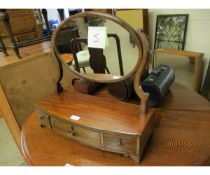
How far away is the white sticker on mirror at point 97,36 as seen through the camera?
599mm

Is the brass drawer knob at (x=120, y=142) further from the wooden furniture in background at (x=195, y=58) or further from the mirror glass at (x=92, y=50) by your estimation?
the wooden furniture in background at (x=195, y=58)

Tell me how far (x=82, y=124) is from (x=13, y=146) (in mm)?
1272

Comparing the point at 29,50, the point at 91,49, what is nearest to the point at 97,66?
the point at 91,49

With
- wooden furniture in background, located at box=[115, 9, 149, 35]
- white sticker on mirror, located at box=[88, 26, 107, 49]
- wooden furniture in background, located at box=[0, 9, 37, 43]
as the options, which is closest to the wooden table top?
white sticker on mirror, located at box=[88, 26, 107, 49]

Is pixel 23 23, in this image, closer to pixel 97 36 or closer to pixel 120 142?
pixel 97 36

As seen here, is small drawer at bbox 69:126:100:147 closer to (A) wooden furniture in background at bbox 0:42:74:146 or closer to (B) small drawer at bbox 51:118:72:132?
(B) small drawer at bbox 51:118:72:132

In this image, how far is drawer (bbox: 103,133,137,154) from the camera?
19.7 inches

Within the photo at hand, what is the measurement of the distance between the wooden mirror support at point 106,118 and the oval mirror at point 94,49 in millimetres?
38

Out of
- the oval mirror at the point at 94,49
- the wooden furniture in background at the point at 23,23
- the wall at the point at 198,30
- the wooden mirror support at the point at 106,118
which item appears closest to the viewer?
the wooden mirror support at the point at 106,118

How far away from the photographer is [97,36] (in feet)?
2.00

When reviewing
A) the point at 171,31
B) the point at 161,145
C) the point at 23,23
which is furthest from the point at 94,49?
the point at 23,23

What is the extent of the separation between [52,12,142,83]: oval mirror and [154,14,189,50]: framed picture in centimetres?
118

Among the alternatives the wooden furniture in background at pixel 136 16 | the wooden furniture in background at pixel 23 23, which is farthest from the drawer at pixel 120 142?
the wooden furniture in background at pixel 23 23
